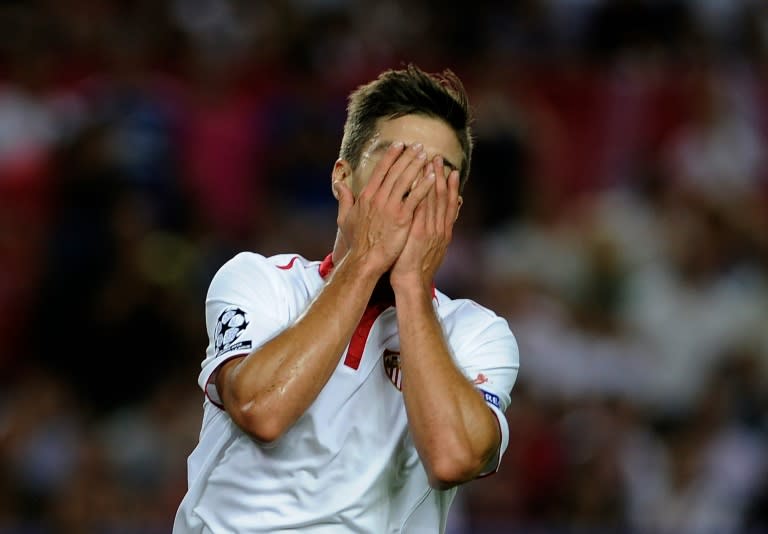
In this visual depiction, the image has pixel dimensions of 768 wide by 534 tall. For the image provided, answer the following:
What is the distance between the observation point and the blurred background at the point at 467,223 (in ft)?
25.1

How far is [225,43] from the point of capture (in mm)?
10297

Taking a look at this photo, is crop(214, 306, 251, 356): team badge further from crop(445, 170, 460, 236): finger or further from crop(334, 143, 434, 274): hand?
crop(445, 170, 460, 236): finger

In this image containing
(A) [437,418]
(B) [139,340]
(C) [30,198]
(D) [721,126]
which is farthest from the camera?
(D) [721,126]

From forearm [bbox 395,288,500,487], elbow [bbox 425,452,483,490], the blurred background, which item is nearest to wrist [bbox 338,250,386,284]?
forearm [bbox 395,288,500,487]

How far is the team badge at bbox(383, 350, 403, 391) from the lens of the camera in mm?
3504

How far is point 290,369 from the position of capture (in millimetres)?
3178

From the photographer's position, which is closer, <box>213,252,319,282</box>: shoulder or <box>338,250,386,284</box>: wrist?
<box>338,250,386,284</box>: wrist

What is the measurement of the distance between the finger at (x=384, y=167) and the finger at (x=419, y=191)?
8 cm

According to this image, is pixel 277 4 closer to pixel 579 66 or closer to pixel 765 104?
pixel 579 66

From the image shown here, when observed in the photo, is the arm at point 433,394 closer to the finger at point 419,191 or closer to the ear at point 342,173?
the finger at point 419,191

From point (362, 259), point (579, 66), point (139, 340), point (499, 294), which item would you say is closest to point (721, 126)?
point (579, 66)

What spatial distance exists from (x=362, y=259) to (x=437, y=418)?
16.9 inches

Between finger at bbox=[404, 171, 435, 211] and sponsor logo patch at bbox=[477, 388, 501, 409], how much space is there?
1.59 ft

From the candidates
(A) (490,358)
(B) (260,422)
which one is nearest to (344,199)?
(A) (490,358)
